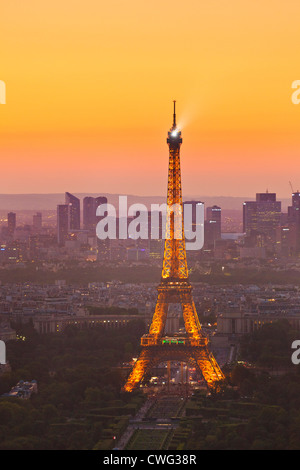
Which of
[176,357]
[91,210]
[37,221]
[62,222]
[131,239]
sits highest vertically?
[91,210]

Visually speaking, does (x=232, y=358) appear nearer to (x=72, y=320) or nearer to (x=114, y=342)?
→ (x=114, y=342)

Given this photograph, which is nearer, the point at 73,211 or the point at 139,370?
the point at 139,370

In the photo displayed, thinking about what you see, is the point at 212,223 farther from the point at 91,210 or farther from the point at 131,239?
the point at 91,210

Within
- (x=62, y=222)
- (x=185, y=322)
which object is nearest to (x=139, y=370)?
(x=185, y=322)

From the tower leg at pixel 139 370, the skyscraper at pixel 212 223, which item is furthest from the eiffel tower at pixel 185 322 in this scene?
the skyscraper at pixel 212 223

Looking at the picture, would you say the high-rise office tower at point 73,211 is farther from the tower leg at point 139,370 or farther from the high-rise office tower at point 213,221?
the tower leg at point 139,370
